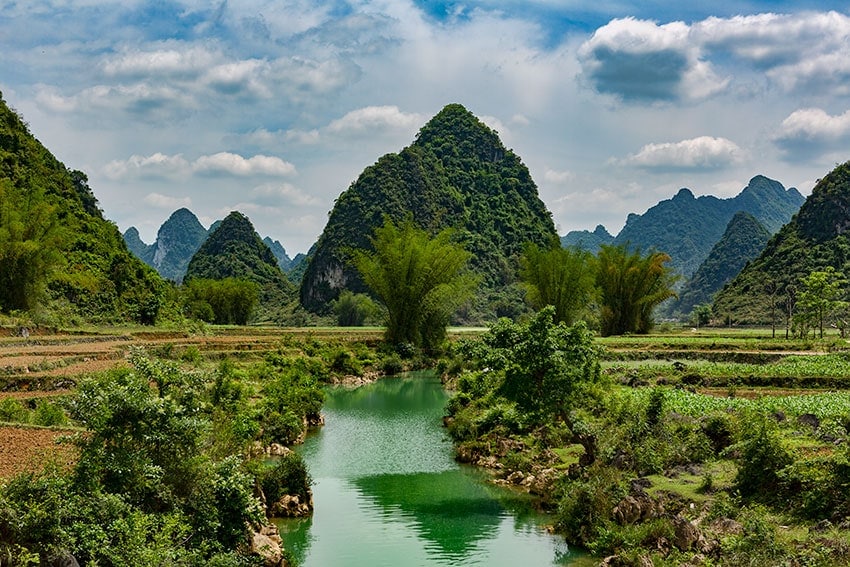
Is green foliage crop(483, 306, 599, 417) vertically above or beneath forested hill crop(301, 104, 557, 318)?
beneath

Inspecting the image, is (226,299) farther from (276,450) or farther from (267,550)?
(267,550)

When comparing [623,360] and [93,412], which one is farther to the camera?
[623,360]

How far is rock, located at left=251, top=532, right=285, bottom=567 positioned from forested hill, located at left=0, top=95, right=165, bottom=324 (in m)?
25.4

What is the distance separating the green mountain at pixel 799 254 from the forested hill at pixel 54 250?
176ft

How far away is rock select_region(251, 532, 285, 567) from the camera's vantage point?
11.2 metres

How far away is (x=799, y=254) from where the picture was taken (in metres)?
73.2

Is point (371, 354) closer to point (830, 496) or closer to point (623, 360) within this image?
point (623, 360)

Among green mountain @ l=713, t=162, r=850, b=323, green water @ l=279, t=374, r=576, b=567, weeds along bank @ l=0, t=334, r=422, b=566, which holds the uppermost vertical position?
green mountain @ l=713, t=162, r=850, b=323

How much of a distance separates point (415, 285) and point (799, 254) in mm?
46601

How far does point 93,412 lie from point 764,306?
231 feet

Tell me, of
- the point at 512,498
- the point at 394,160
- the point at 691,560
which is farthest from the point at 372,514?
the point at 394,160

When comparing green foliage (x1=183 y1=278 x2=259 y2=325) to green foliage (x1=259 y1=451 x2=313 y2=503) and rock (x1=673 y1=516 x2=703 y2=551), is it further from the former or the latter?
rock (x1=673 y1=516 x2=703 y2=551)

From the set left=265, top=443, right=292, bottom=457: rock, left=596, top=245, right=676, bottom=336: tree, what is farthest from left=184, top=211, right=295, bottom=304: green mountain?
left=265, top=443, right=292, bottom=457: rock

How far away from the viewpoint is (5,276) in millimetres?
32531
